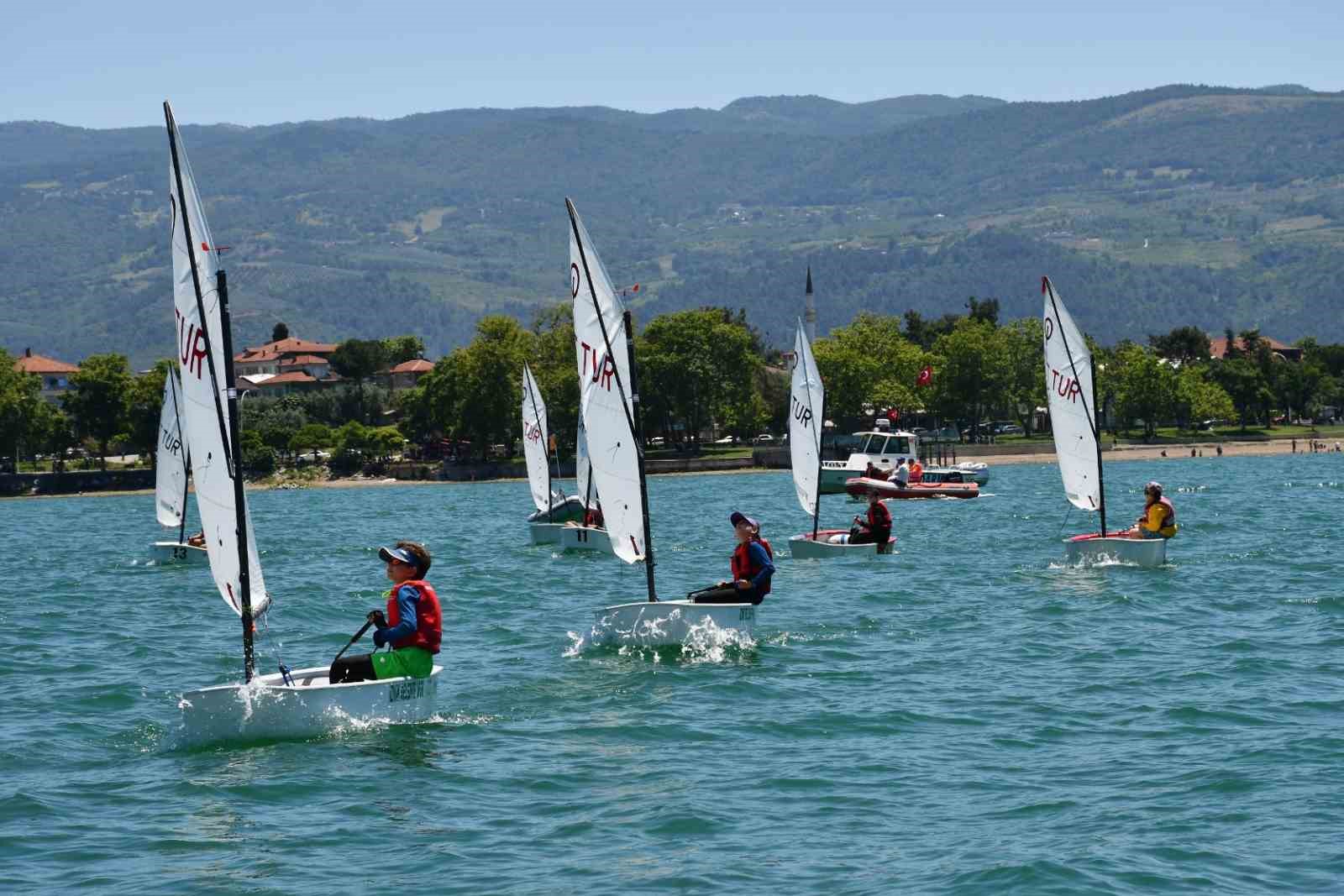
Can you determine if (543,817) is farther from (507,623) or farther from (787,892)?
(507,623)

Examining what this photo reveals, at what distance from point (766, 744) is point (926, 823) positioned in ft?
13.1

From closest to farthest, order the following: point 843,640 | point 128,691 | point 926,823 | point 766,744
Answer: point 926,823 < point 766,744 < point 128,691 < point 843,640

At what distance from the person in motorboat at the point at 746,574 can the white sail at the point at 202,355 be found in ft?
30.0

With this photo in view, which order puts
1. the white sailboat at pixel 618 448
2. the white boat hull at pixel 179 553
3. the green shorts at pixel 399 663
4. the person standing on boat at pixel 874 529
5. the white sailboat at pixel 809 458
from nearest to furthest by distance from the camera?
the green shorts at pixel 399 663, the white sailboat at pixel 618 448, the person standing on boat at pixel 874 529, the white sailboat at pixel 809 458, the white boat hull at pixel 179 553

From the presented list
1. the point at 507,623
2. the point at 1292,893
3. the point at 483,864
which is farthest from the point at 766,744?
the point at 507,623

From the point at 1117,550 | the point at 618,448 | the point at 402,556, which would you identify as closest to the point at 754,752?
the point at 402,556

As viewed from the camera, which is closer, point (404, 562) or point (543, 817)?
point (543, 817)

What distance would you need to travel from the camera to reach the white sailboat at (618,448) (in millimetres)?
27953

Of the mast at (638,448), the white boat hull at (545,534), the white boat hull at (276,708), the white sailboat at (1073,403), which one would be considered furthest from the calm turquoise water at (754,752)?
the white boat hull at (545,534)

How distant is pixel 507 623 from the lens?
3391cm

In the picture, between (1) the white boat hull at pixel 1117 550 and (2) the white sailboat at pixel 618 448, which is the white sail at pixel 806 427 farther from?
(2) the white sailboat at pixel 618 448

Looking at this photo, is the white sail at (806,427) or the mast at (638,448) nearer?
the mast at (638,448)

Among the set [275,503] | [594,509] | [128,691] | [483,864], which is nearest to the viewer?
[483,864]

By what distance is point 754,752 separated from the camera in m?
20.9
